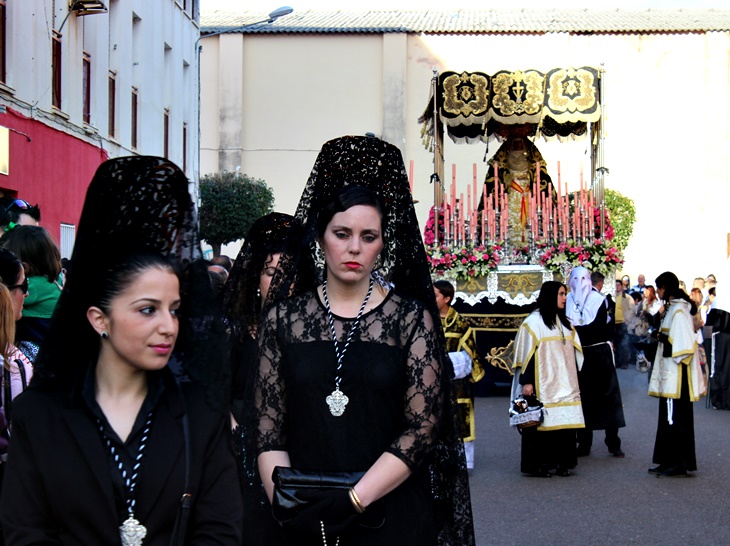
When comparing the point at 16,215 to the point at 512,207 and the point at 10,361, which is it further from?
the point at 512,207

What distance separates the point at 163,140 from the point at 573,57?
17.5m

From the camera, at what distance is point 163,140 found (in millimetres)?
28375

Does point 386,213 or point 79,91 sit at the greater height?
point 79,91

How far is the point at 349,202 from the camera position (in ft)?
13.1

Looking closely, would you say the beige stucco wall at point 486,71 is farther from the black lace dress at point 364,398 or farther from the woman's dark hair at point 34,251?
the black lace dress at point 364,398

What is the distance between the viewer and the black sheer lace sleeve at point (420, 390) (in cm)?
375

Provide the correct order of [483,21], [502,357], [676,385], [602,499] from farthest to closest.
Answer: [483,21] < [502,357] < [676,385] < [602,499]

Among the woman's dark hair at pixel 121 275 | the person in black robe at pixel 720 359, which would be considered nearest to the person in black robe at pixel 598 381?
the person in black robe at pixel 720 359

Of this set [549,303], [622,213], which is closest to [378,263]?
[549,303]

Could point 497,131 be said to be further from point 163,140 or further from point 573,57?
point 573,57

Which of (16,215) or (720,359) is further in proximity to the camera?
(720,359)

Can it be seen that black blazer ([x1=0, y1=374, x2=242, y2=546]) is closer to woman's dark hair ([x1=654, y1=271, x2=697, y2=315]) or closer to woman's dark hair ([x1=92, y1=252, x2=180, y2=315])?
woman's dark hair ([x1=92, y1=252, x2=180, y2=315])

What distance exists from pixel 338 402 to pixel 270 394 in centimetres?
26

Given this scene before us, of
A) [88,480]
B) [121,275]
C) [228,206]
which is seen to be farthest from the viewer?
[228,206]
